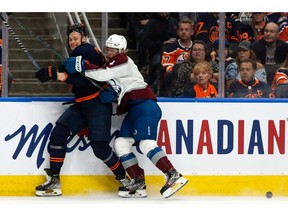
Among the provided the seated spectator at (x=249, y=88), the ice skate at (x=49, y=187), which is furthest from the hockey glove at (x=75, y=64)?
the seated spectator at (x=249, y=88)

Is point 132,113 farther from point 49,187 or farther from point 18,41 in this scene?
point 18,41

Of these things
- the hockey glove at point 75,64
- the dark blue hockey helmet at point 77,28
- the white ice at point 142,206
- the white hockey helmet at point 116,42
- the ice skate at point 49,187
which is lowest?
the white ice at point 142,206

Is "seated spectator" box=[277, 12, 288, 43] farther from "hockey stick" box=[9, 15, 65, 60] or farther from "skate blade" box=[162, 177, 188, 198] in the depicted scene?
"hockey stick" box=[9, 15, 65, 60]

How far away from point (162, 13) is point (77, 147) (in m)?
1.21

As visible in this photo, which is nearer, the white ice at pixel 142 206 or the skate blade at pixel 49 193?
the white ice at pixel 142 206

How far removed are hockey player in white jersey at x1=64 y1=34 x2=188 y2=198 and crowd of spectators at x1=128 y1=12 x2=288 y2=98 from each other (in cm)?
29

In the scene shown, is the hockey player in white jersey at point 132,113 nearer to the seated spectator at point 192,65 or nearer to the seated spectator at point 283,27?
the seated spectator at point 192,65

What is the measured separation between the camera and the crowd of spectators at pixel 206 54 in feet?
26.1

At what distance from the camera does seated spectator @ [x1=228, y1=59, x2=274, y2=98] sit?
26.2ft

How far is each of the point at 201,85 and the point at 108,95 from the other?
0.76m

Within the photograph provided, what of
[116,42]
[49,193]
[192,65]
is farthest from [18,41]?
[192,65]

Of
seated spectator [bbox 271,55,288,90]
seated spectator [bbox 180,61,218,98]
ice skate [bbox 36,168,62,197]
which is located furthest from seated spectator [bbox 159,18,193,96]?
ice skate [bbox 36,168,62,197]

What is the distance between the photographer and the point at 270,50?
8.06 metres

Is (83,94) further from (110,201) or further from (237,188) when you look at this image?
(237,188)
